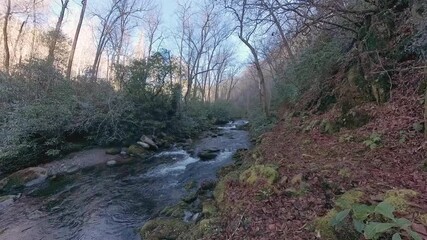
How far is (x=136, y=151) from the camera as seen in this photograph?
39.1 ft

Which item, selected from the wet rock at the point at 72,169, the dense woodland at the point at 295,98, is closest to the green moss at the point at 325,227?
the dense woodland at the point at 295,98

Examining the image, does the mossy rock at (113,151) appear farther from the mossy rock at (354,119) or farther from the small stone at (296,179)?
the small stone at (296,179)

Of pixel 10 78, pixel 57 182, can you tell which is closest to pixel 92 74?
pixel 10 78

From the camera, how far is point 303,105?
30.7 feet

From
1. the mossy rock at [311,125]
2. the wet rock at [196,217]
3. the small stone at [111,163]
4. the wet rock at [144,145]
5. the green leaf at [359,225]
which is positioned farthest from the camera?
the wet rock at [144,145]

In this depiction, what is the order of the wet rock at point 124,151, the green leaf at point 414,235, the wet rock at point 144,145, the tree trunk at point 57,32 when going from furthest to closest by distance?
the tree trunk at point 57,32 < the wet rock at point 144,145 < the wet rock at point 124,151 < the green leaf at point 414,235

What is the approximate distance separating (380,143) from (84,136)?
11.8 metres

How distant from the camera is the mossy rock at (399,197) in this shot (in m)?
2.51

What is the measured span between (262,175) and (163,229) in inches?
78.1

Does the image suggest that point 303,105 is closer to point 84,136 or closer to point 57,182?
point 57,182

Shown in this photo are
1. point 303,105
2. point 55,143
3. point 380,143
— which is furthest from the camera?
point 55,143

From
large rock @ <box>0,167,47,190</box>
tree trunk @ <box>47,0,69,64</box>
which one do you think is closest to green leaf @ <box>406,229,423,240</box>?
large rock @ <box>0,167,47,190</box>

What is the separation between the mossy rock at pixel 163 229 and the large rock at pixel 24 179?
5.35m

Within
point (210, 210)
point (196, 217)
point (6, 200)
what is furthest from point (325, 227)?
point (6, 200)
